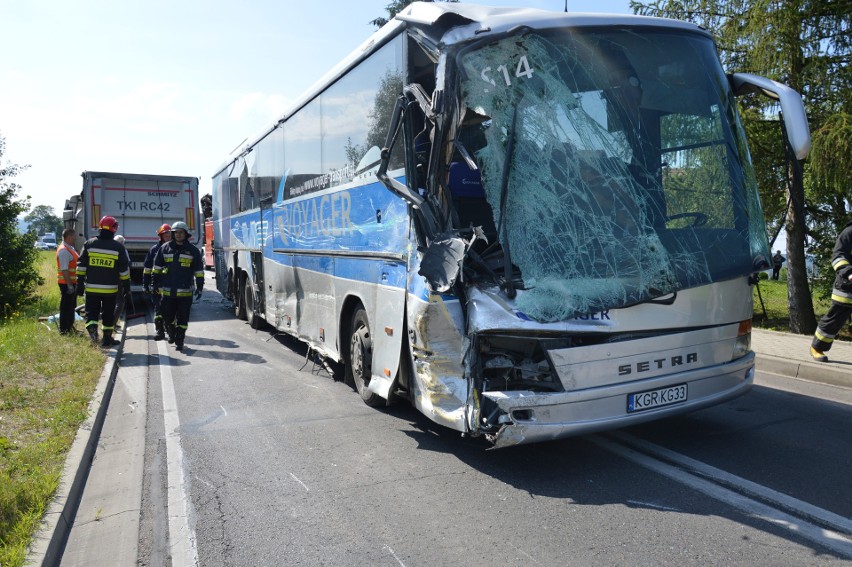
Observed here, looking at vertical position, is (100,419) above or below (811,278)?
below

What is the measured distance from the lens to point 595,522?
412 centimetres

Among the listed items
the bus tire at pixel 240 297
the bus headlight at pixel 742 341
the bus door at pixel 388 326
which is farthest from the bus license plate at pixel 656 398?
the bus tire at pixel 240 297

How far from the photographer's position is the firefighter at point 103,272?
10.8 meters

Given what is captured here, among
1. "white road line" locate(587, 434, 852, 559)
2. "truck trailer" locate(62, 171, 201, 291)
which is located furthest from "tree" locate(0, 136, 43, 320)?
"white road line" locate(587, 434, 852, 559)

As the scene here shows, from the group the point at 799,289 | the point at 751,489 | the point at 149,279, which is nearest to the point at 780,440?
the point at 751,489

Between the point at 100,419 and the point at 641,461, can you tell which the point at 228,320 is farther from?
the point at 641,461

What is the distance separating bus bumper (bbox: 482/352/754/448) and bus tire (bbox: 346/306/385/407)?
2176 millimetres

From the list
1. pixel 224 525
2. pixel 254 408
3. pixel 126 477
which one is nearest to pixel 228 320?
pixel 254 408

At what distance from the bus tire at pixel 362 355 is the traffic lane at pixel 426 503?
7.9 inches

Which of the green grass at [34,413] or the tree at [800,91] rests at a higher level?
the tree at [800,91]

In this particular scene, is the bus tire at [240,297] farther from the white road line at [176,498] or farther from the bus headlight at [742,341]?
Answer: the bus headlight at [742,341]

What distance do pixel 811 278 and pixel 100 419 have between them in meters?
12.9

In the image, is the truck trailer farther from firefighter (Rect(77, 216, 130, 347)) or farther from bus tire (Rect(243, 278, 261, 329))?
firefighter (Rect(77, 216, 130, 347))

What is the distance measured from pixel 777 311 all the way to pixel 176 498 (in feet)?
47.7
